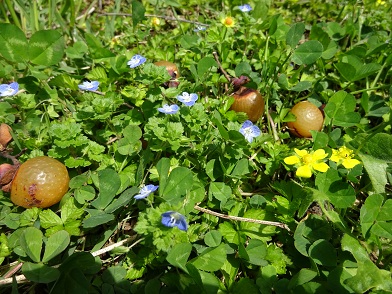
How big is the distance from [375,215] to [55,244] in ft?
5.08

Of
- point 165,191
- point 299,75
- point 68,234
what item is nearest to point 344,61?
point 299,75

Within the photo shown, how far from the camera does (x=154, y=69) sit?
2.14m

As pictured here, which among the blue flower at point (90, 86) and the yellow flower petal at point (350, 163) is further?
the blue flower at point (90, 86)

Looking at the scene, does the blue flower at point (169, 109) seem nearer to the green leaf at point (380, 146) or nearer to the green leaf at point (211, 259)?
the green leaf at point (211, 259)

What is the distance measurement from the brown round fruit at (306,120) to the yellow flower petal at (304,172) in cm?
59

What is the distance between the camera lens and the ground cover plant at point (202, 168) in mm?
1689

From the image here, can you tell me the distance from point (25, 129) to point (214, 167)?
1.21 meters

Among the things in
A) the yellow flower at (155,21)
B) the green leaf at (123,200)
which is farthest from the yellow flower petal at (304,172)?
the yellow flower at (155,21)

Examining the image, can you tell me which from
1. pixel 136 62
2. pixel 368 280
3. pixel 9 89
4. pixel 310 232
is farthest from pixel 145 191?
pixel 9 89

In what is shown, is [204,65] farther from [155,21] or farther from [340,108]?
[155,21]

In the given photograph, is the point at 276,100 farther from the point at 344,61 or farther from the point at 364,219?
the point at 364,219

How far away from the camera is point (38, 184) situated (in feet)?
6.12

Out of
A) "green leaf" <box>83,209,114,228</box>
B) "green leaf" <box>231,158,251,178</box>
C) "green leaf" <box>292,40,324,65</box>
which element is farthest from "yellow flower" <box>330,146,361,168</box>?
"green leaf" <box>83,209,114,228</box>

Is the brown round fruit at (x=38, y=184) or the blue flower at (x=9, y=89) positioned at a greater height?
the blue flower at (x=9, y=89)
